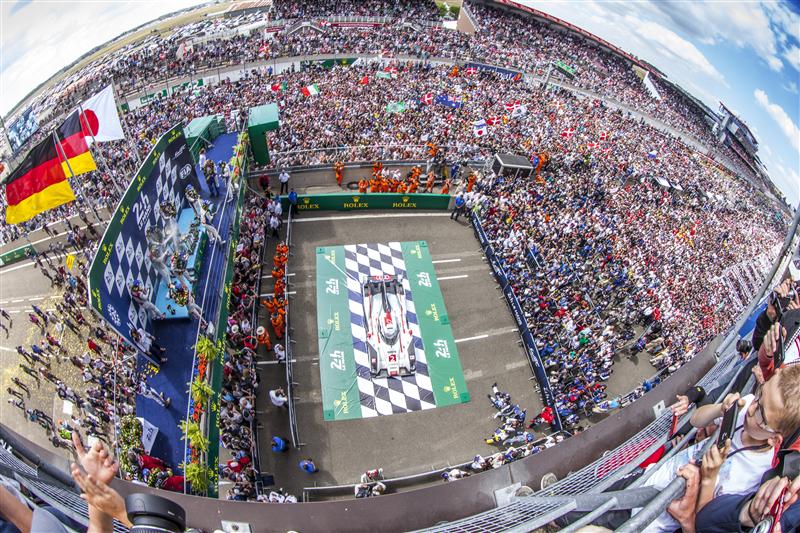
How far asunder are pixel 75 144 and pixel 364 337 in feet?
39.1

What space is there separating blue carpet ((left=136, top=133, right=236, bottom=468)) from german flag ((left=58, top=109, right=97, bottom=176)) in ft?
15.6

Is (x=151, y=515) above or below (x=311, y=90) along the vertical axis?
below

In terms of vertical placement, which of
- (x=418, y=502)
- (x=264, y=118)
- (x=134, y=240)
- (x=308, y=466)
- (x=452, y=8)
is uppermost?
(x=452, y=8)

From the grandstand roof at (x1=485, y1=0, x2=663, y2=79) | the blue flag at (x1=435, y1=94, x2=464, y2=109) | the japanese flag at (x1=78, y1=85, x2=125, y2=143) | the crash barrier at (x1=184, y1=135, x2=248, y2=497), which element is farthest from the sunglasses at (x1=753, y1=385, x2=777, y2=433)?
the grandstand roof at (x1=485, y1=0, x2=663, y2=79)

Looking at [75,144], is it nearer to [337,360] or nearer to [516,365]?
[337,360]

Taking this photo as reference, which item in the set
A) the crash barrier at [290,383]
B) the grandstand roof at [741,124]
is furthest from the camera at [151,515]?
the grandstand roof at [741,124]

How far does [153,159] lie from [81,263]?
30.1 ft

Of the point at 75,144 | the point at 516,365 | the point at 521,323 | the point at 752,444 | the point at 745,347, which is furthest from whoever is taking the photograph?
the point at 521,323

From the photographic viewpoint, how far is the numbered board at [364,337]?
50.7ft

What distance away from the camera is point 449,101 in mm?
30125

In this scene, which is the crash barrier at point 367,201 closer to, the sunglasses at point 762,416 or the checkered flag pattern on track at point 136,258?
the checkered flag pattern on track at point 136,258

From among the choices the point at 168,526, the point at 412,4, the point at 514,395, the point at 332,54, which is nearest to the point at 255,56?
the point at 332,54

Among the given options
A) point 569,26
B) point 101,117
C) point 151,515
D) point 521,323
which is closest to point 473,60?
point 569,26

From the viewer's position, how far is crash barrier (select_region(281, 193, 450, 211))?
872 inches
